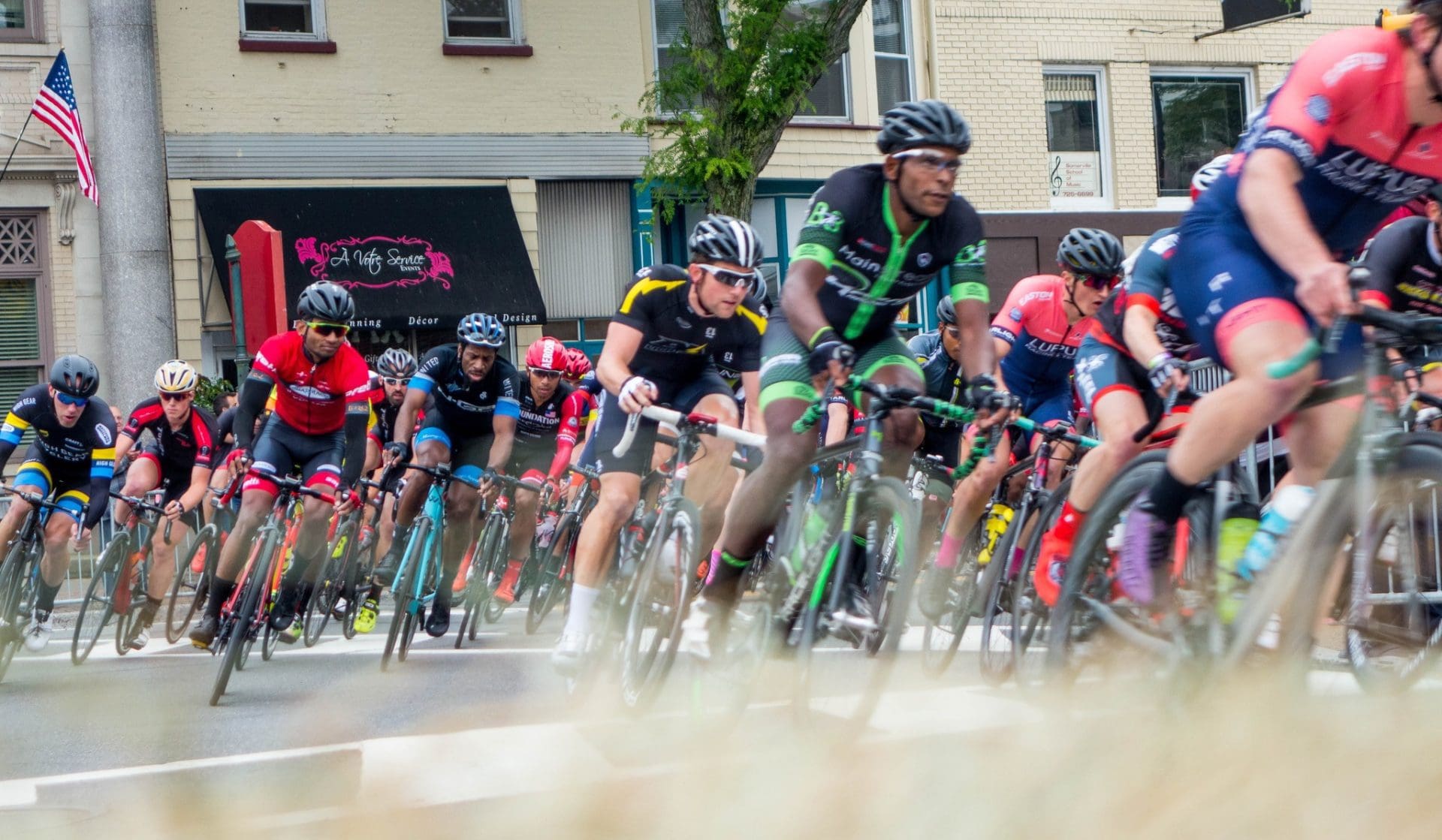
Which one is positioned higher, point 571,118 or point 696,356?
point 571,118

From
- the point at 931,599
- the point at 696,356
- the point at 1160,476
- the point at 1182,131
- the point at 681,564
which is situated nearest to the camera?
the point at 1160,476

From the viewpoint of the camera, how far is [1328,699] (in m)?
3.47

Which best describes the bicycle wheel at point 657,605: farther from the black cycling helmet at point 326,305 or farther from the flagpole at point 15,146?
the flagpole at point 15,146

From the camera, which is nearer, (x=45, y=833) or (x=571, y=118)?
(x=45, y=833)

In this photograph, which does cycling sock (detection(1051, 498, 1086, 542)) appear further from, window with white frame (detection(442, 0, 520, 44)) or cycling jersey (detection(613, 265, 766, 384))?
window with white frame (detection(442, 0, 520, 44))

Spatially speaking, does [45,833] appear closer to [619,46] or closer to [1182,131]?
[619,46]

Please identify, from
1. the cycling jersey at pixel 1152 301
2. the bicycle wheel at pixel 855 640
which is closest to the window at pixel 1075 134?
the cycling jersey at pixel 1152 301

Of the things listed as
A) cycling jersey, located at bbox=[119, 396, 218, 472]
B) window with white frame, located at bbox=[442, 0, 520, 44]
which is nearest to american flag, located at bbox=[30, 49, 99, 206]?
window with white frame, located at bbox=[442, 0, 520, 44]

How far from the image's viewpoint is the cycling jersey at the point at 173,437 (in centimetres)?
1211

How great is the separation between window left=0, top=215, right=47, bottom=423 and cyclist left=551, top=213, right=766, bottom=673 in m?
13.8

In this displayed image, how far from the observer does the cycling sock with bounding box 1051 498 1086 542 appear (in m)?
5.73

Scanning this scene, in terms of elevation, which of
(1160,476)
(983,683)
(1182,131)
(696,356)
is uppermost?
(1182,131)

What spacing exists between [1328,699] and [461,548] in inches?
285

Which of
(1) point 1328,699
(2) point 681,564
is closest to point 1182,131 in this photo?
(2) point 681,564
